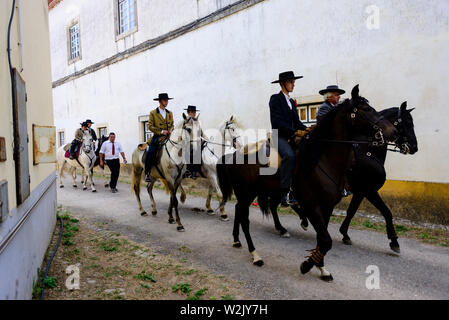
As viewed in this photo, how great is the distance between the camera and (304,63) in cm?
827

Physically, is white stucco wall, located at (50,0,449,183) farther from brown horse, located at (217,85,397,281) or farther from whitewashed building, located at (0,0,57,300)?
whitewashed building, located at (0,0,57,300)

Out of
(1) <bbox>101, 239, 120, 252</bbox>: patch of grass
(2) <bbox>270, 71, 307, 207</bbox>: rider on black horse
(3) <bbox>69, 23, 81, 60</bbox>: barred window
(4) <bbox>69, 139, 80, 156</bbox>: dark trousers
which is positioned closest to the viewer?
(2) <bbox>270, 71, 307, 207</bbox>: rider on black horse

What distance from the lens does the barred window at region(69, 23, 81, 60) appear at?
1936cm

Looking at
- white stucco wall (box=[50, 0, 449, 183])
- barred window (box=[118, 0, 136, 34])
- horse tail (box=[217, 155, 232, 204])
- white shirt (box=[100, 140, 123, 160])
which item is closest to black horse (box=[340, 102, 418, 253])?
white stucco wall (box=[50, 0, 449, 183])

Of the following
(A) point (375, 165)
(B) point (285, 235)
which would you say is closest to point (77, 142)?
(B) point (285, 235)

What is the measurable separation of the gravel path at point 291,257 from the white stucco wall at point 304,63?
2683mm

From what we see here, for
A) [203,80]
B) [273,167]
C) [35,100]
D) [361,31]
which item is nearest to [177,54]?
[203,80]

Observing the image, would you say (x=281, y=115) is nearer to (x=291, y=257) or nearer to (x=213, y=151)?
(x=291, y=257)

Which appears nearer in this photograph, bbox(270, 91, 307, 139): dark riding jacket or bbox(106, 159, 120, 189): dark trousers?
bbox(270, 91, 307, 139): dark riding jacket

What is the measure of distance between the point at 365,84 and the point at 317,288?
18.2ft

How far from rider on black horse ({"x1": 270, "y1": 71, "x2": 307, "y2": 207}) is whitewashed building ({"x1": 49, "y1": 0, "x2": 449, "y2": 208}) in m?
3.67

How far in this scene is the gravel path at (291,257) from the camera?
357cm

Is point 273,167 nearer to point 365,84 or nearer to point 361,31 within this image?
point 365,84
